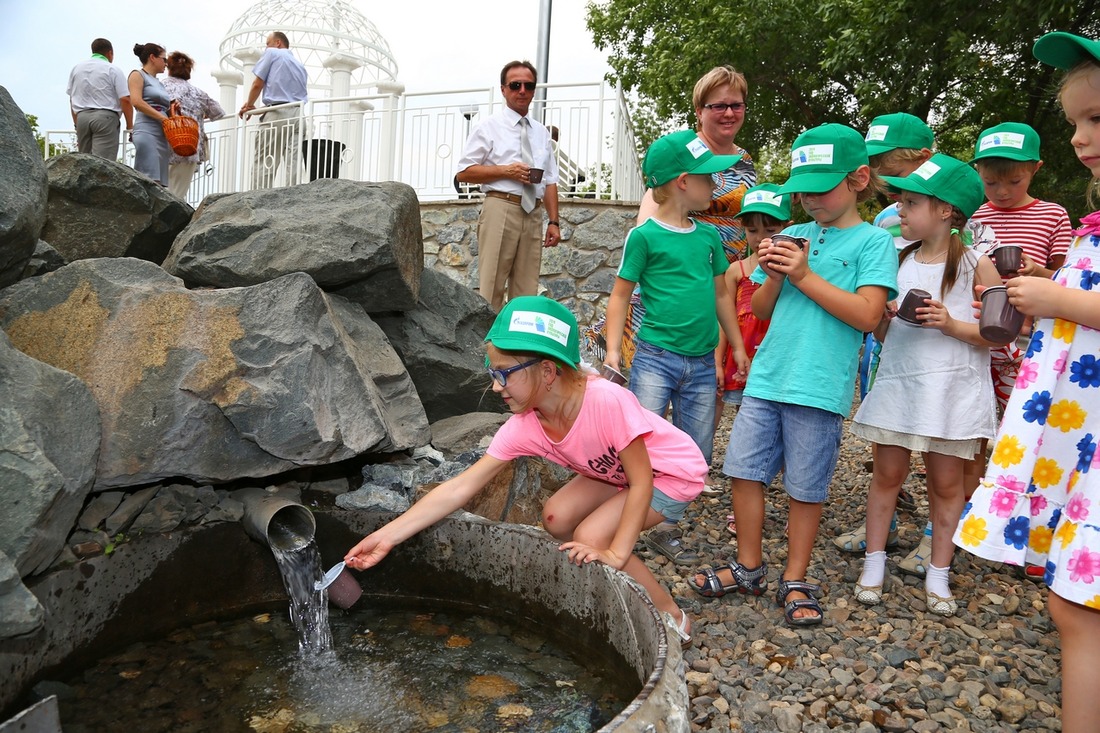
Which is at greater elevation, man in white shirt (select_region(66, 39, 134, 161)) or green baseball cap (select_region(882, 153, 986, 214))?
man in white shirt (select_region(66, 39, 134, 161))

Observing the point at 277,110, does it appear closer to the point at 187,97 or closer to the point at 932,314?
the point at 187,97

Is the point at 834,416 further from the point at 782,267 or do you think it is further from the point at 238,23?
the point at 238,23

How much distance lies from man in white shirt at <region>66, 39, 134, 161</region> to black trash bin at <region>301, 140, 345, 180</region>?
6.76 ft

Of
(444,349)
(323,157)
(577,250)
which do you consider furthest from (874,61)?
(444,349)

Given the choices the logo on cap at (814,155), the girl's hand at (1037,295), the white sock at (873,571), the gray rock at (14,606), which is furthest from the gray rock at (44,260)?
the girl's hand at (1037,295)

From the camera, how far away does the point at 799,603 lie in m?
2.96

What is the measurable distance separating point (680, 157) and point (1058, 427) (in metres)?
1.77

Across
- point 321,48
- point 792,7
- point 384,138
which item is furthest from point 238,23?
point 792,7

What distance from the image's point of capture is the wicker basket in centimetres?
754

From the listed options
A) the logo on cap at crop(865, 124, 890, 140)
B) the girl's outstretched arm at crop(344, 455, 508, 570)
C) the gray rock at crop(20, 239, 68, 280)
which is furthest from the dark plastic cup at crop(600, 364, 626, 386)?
the gray rock at crop(20, 239, 68, 280)

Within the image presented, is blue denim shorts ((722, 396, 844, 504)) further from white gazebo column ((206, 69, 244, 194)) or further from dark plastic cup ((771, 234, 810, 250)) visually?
white gazebo column ((206, 69, 244, 194))

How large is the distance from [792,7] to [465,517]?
1024 centimetres

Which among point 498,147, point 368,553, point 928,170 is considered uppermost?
point 498,147

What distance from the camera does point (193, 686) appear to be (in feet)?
8.46
